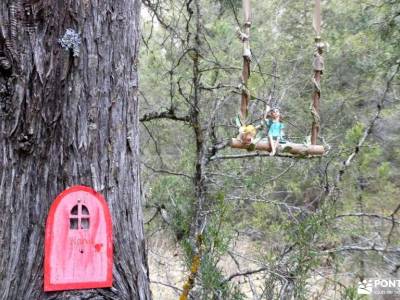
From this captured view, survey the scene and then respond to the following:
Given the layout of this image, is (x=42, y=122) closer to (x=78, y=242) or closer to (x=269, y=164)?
(x=78, y=242)

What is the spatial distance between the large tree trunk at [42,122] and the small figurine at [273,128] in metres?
0.63

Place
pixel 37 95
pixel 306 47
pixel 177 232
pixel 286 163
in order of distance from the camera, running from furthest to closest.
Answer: pixel 306 47 → pixel 286 163 → pixel 177 232 → pixel 37 95

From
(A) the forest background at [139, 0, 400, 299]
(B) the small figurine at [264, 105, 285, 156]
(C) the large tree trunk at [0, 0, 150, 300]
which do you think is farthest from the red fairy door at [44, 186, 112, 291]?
(B) the small figurine at [264, 105, 285, 156]

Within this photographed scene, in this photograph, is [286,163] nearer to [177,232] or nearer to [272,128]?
[177,232]

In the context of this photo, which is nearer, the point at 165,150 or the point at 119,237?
the point at 119,237

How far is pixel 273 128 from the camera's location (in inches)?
57.4

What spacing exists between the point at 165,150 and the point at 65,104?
3.07m

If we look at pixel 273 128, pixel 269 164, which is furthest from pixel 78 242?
pixel 269 164

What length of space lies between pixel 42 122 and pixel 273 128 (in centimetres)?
78

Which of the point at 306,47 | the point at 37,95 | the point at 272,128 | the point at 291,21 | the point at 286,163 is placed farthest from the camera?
the point at 291,21

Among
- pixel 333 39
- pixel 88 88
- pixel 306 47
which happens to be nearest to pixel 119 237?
pixel 88 88

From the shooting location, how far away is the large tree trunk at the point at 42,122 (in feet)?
2.99

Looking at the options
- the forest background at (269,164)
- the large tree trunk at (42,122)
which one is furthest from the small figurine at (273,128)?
the large tree trunk at (42,122)

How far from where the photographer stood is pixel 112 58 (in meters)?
0.97
